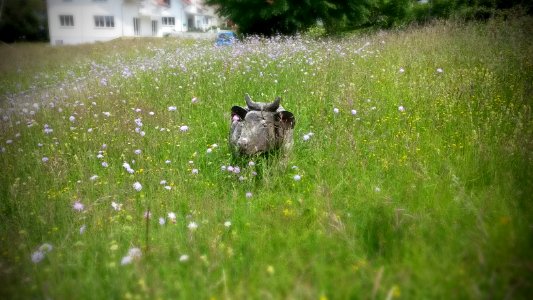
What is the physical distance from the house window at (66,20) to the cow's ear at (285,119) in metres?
2.45

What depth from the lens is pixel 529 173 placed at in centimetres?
291

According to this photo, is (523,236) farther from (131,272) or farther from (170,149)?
(170,149)

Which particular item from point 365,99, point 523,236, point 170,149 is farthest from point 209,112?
point 523,236

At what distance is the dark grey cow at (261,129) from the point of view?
3588mm

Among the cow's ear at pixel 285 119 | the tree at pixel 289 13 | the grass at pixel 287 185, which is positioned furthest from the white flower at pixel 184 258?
the tree at pixel 289 13

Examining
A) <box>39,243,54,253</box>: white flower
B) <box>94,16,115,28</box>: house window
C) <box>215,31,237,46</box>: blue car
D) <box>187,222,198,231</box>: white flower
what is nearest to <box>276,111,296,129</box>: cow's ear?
<box>187,222,198,231</box>: white flower

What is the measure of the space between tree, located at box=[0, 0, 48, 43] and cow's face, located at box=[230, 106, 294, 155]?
6.81ft

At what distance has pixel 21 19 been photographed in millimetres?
3465

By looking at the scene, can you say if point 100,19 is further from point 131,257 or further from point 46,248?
point 131,257

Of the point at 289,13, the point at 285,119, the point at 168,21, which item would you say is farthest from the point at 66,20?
the point at 289,13

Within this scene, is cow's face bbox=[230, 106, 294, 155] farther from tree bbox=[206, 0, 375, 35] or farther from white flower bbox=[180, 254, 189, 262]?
tree bbox=[206, 0, 375, 35]

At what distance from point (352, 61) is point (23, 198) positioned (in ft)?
19.2

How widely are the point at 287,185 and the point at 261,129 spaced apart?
0.61 meters

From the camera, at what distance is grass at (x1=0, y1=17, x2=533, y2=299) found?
6.11ft
